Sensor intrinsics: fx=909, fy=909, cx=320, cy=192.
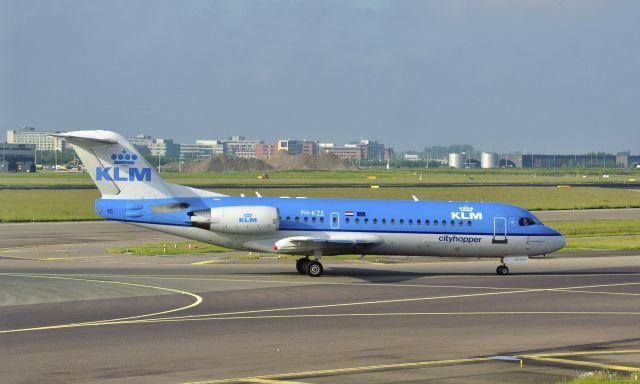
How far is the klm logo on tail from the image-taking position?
128ft

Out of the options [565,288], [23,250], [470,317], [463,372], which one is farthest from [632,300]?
[23,250]

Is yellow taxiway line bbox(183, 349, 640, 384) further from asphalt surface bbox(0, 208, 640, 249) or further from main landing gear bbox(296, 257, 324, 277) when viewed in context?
asphalt surface bbox(0, 208, 640, 249)

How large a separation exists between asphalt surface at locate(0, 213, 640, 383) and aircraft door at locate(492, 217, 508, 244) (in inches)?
72.0

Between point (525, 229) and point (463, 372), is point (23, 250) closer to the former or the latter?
point (525, 229)

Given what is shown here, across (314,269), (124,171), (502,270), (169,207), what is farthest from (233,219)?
(502,270)

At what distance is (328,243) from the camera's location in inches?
1547

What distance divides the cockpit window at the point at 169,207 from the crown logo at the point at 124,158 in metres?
2.23

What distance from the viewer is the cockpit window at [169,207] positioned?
39.1m

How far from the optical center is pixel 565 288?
37219 mm

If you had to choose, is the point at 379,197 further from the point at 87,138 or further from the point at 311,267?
the point at 87,138

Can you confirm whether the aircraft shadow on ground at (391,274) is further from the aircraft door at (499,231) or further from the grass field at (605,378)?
the grass field at (605,378)

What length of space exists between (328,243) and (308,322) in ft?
39.0

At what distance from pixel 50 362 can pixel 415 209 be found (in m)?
23.2

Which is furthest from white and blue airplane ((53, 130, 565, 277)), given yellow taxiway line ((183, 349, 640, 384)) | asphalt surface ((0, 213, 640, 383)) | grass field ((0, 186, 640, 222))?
grass field ((0, 186, 640, 222))
